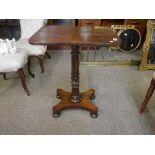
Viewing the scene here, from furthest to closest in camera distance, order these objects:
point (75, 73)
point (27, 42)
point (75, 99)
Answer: point (27, 42) → point (75, 99) → point (75, 73)

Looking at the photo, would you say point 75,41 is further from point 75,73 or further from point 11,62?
point 11,62

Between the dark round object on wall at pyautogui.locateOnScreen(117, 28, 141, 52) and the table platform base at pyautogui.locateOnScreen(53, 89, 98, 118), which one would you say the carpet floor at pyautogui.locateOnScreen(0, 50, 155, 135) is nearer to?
the table platform base at pyautogui.locateOnScreen(53, 89, 98, 118)

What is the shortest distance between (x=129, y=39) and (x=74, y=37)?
6.01ft

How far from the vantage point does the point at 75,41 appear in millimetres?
1377

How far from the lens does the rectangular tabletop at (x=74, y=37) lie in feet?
4.46

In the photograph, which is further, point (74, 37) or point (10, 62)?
point (10, 62)

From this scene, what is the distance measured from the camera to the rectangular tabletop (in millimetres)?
1359

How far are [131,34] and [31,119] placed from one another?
2.12m

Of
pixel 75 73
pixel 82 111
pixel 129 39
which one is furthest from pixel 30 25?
pixel 129 39

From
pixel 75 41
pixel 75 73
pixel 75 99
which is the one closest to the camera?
pixel 75 41

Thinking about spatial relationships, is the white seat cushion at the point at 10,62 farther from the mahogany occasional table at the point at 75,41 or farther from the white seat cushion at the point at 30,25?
the white seat cushion at the point at 30,25

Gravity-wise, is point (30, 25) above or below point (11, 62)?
above
